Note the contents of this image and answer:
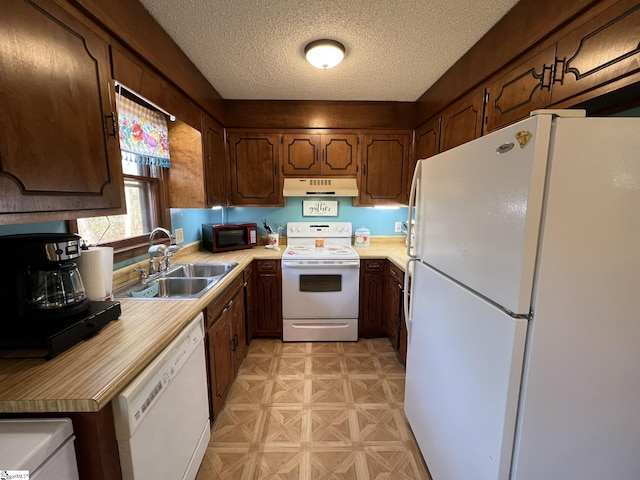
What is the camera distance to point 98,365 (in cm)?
83

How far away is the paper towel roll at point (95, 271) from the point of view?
3.63 feet

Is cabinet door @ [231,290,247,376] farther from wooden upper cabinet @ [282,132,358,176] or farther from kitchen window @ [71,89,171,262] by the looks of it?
wooden upper cabinet @ [282,132,358,176]

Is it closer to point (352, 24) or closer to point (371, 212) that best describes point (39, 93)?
point (352, 24)

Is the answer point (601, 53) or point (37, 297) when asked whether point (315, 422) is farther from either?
point (601, 53)

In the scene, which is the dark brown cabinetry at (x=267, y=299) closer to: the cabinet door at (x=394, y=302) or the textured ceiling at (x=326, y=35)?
the cabinet door at (x=394, y=302)

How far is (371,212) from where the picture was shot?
318 cm

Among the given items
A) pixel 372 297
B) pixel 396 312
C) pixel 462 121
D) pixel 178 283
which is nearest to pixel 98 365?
pixel 178 283

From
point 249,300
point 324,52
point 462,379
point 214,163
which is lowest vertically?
point 249,300

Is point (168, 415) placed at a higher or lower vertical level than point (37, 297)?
lower

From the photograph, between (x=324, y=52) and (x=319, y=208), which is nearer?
(x=324, y=52)

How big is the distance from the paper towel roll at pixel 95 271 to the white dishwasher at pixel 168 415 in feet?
1.30

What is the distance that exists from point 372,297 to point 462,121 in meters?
1.73

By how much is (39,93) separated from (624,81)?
6.40 ft

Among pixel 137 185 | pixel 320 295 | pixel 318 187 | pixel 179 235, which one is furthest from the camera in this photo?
pixel 318 187
